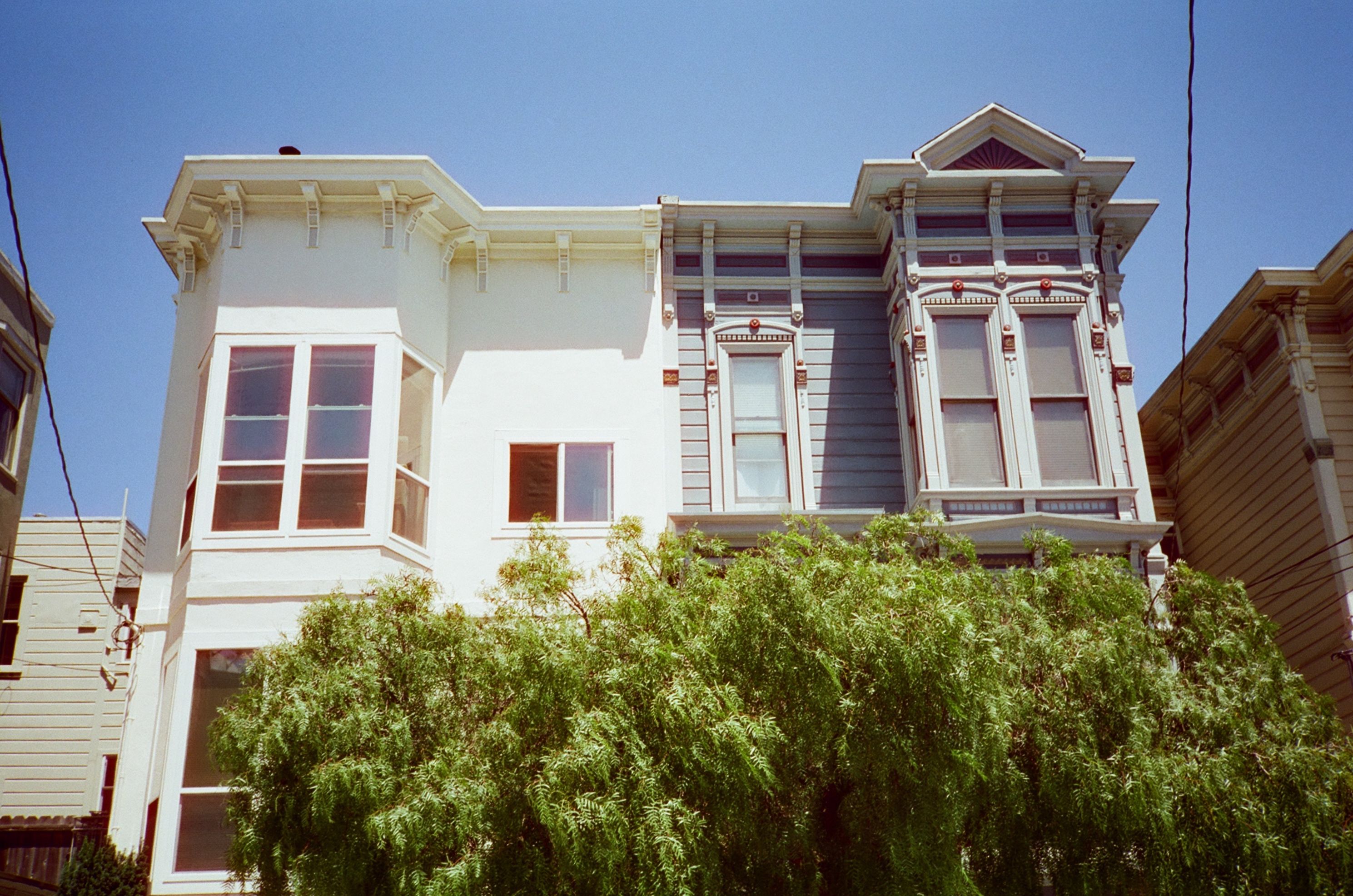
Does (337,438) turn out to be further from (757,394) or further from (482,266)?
(757,394)

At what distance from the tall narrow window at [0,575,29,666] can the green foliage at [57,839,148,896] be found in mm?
10412

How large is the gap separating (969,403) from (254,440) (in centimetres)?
824

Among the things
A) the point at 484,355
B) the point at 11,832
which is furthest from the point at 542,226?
the point at 11,832

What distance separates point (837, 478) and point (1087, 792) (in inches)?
251

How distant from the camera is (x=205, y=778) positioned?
12.3m

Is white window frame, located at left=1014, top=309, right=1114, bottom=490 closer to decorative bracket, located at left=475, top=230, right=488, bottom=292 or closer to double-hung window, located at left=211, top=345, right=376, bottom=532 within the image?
decorative bracket, located at left=475, top=230, right=488, bottom=292

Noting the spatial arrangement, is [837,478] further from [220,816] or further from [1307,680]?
[220,816]

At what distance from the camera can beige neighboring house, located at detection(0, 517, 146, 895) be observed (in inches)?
811

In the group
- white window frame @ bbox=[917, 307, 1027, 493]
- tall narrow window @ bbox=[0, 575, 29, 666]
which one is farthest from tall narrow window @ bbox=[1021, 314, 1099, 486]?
tall narrow window @ bbox=[0, 575, 29, 666]

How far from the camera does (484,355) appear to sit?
15.3 m

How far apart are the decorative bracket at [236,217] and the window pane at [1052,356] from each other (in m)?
9.47

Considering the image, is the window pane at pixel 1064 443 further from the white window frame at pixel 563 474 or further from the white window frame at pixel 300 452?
the white window frame at pixel 300 452

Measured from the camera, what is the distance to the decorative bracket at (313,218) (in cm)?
1459

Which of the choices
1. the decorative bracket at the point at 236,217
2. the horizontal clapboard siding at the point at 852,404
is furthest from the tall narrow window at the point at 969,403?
the decorative bracket at the point at 236,217
